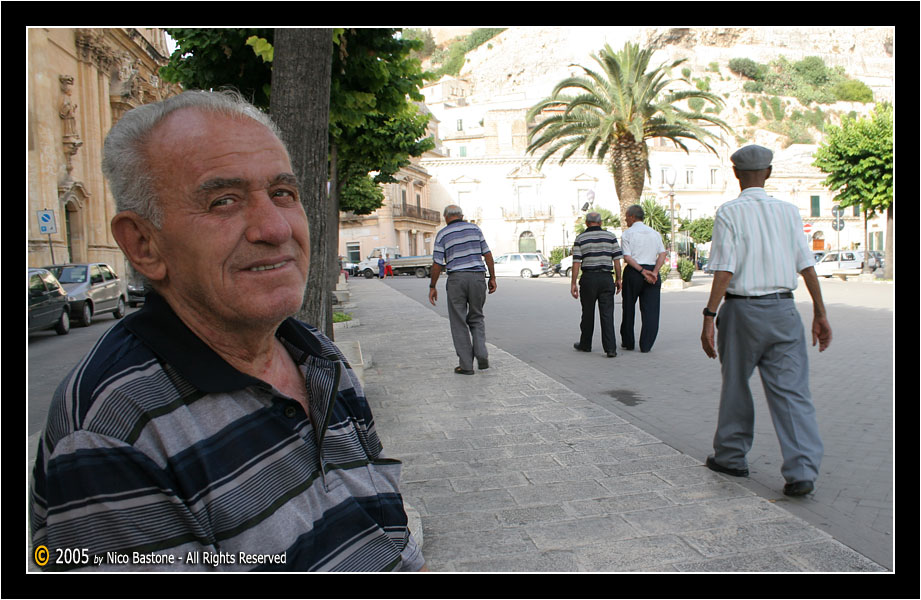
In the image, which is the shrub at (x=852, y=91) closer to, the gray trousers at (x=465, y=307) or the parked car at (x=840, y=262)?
the parked car at (x=840, y=262)

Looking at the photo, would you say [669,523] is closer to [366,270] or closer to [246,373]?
[246,373]

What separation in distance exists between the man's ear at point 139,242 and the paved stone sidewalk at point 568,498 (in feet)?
6.93

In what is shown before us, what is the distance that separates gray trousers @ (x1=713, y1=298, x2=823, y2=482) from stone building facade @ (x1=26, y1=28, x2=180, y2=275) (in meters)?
20.9

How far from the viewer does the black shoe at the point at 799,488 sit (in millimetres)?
3721

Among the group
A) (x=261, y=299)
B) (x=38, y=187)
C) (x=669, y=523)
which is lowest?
(x=669, y=523)

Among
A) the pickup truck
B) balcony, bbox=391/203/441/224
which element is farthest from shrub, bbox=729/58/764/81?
the pickup truck

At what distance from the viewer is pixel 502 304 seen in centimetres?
1850

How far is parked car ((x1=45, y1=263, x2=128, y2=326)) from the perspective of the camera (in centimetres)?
1631

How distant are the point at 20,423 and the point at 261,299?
3.79ft

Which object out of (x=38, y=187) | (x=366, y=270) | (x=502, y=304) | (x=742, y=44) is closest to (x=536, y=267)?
(x=366, y=270)

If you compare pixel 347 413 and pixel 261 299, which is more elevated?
pixel 261 299

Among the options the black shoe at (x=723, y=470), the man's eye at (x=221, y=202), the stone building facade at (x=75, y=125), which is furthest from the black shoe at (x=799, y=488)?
the stone building facade at (x=75, y=125)

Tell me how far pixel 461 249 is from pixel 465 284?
0.43 metres

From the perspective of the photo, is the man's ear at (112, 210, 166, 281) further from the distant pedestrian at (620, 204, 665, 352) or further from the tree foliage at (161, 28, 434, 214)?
the distant pedestrian at (620, 204, 665, 352)
